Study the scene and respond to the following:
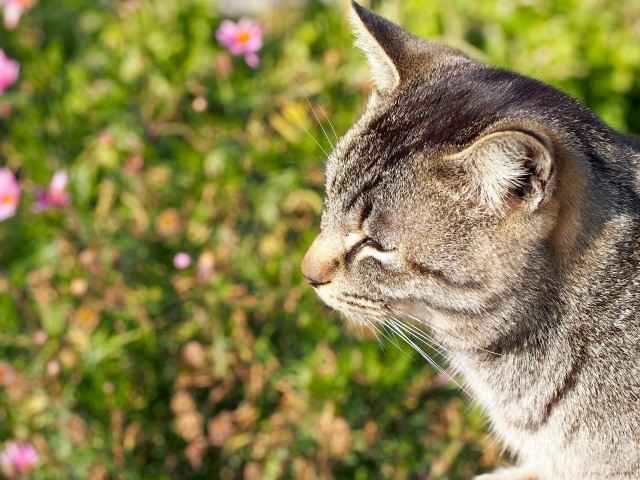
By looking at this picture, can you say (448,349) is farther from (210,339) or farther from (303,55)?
(303,55)

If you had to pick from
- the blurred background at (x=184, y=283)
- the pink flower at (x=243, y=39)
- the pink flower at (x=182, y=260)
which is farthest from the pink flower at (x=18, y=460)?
the pink flower at (x=243, y=39)

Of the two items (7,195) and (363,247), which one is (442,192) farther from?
(7,195)

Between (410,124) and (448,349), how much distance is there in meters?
0.56

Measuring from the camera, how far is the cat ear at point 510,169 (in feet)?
5.69

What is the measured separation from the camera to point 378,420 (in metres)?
2.83

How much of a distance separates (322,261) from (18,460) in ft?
3.42

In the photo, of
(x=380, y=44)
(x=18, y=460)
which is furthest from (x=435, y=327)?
(x=18, y=460)

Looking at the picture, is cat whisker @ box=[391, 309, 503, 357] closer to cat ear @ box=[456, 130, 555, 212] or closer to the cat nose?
the cat nose

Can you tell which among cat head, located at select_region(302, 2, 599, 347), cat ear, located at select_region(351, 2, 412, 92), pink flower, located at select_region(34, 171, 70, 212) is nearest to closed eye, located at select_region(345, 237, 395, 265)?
cat head, located at select_region(302, 2, 599, 347)

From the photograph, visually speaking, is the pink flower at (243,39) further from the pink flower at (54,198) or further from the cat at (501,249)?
the cat at (501,249)

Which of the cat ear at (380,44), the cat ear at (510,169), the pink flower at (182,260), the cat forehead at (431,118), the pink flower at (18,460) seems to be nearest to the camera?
the cat ear at (510,169)

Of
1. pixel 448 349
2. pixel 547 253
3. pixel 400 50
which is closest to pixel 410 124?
pixel 400 50

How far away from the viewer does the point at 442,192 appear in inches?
77.1

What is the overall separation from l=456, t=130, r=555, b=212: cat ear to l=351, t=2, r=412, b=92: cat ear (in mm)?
439
